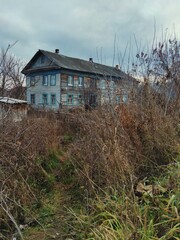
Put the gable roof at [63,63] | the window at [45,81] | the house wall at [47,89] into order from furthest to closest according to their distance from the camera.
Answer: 1. the window at [45,81]
2. the house wall at [47,89]
3. the gable roof at [63,63]

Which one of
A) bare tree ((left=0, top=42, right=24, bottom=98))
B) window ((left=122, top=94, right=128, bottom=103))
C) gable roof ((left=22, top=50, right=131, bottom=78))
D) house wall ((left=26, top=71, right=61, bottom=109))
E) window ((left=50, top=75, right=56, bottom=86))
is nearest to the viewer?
bare tree ((left=0, top=42, right=24, bottom=98))

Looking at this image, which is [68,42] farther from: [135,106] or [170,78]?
[135,106]

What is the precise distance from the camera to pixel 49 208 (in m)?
3.34

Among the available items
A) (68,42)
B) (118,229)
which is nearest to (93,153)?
(118,229)

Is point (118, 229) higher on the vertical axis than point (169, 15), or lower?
lower

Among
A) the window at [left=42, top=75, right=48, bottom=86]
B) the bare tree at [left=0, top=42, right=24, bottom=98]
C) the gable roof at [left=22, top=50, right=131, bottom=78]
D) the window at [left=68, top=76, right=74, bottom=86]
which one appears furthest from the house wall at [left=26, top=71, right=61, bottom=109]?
the bare tree at [left=0, top=42, right=24, bottom=98]

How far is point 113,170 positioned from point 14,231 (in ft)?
4.96

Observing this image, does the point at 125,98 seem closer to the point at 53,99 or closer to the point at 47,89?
the point at 53,99

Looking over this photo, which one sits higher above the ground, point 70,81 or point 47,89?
point 70,81

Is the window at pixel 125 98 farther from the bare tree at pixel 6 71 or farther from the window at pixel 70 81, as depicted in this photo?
the window at pixel 70 81

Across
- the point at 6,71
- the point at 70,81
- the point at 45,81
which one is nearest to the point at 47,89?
the point at 45,81

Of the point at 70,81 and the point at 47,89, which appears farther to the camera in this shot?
the point at 47,89

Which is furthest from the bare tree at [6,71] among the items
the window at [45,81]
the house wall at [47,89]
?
the window at [45,81]

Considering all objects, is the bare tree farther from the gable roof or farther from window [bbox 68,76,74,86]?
window [bbox 68,76,74,86]
